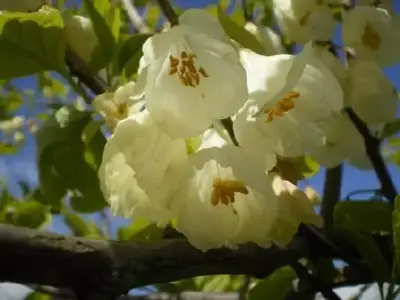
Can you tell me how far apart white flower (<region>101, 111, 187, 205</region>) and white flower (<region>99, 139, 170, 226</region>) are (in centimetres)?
2

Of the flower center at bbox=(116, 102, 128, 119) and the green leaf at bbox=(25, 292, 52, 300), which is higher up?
the flower center at bbox=(116, 102, 128, 119)

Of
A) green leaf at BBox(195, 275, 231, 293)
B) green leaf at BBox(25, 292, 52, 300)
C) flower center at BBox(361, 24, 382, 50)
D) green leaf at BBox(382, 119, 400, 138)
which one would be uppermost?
flower center at BBox(361, 24, 382, 50)

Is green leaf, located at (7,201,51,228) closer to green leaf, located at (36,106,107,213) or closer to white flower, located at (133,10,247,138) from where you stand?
green leaf, located at (36,106,107,213)

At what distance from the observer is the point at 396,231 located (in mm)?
390

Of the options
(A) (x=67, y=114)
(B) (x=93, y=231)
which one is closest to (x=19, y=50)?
(A) (x=67, y=114)

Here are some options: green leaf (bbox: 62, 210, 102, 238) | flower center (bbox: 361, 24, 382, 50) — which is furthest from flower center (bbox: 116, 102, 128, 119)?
green leaf (bbox: 62, 210, 102, 238)

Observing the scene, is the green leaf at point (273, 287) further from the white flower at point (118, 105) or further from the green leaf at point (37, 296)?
the green leaf at point (37, 296)

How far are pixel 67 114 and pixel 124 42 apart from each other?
0.07 metres

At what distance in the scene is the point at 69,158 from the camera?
1.51 feet

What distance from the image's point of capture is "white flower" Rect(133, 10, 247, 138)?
0.32 metres

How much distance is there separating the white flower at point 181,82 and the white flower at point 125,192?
4 centimetres

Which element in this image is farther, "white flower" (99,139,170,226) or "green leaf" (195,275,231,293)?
"green leaf" (195,275,231,293)

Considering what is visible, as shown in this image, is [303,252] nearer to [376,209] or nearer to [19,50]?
[376,209]

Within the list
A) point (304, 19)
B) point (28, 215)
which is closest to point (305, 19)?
point (304, 19)
